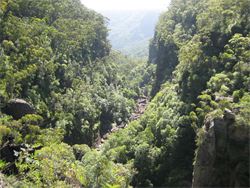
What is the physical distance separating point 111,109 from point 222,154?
54792 mm

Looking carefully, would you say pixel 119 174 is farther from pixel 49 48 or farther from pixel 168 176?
pixel 49 48

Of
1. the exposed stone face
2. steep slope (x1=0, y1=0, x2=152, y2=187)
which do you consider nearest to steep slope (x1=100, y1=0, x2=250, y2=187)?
steep slope (x1=0, y1=0, x2=152, y2=187)

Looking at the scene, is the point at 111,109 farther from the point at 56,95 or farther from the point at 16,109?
the point at 16,109

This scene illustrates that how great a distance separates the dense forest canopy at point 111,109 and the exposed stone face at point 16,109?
0.46 feet

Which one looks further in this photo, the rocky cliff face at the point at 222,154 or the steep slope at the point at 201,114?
the steep slope at the point at 201,114

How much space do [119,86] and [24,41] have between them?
4249cm

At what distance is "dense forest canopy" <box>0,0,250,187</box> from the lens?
131ft

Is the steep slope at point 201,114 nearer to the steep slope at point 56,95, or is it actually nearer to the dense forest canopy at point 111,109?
the dense forest canopy at point 111,109

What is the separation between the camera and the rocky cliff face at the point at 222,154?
39438mm

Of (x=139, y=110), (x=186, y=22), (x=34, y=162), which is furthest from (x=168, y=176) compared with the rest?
(x=186, y=22)

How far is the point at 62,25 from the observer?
95.7 metres

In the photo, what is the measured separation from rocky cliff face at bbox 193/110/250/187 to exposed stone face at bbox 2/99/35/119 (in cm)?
2664

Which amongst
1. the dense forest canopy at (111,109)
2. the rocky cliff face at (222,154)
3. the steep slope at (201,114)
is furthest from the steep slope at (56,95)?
the rocky cliff face at (222,154)

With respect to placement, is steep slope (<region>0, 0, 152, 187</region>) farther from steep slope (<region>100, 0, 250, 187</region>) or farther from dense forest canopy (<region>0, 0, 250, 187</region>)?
steep slope (<region>100, 0, 250, 187</region>)
